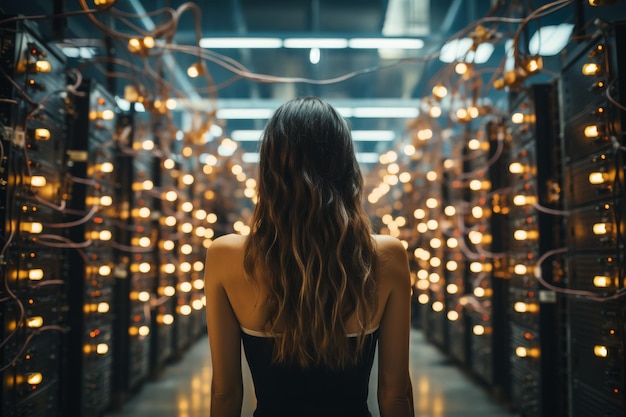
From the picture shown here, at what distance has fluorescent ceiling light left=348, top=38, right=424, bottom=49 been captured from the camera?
7.39m

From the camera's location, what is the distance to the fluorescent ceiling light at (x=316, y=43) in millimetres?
7315

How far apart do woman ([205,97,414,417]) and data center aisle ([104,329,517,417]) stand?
375 centimetres

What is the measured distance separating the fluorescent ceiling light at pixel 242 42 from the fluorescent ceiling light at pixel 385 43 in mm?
1002

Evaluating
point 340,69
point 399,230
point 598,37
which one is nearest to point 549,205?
point 598,37

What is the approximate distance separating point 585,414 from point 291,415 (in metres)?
2.73

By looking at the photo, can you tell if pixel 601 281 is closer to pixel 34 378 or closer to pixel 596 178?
pixel 596 178

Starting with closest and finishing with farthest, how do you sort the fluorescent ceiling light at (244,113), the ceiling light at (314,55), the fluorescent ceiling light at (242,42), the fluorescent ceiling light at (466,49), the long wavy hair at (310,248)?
1. the long wavy hair at (310,248)
2. the fluorescent ceiling light at (466,49)
3. the fluorescent ceiling light at (242,42)
4. the ceiling light at (314,55)
5. the fluorescent ceiling light at (244,113)

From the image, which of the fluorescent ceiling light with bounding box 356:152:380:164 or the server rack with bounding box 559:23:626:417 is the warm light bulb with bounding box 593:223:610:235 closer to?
the server rack with bounding box 559:23:626:417

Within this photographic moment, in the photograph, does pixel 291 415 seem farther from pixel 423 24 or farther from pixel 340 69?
pixel 340 69

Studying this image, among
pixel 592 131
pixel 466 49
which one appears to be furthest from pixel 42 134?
pixel 466 49

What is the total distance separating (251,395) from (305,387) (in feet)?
14.8

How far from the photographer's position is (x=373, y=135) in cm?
1308

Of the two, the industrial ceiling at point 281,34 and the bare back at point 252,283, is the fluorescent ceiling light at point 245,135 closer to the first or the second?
the industrial ceiling at point 281,34

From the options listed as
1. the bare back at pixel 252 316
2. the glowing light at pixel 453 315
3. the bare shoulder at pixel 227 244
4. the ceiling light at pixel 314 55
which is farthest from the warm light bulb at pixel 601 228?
the ceiling light at pixel 314 55
